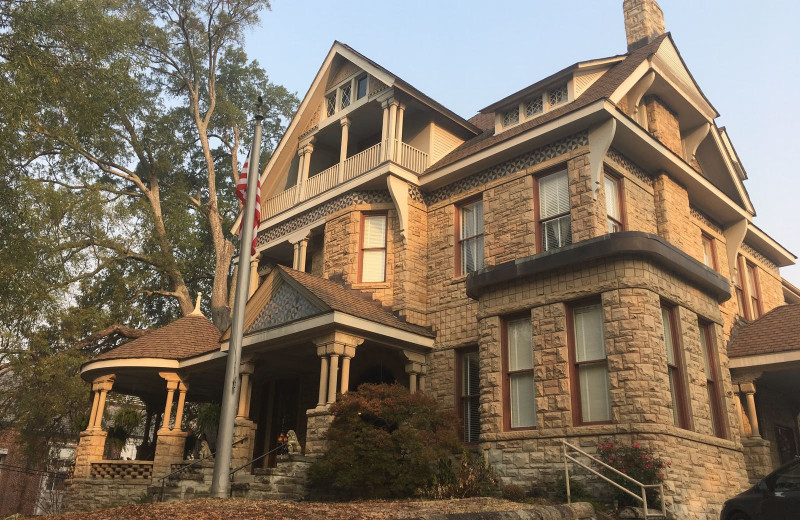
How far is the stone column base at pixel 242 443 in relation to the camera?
15117mm

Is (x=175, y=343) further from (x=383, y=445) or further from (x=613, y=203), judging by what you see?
(x=613, y=203)

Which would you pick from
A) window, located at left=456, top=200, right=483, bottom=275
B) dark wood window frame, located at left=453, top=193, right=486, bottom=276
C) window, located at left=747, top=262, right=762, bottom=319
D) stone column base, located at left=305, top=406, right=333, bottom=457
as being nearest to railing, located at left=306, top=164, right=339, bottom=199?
dark wood window frame, located at left=453, top=193, right=486, bottom=276

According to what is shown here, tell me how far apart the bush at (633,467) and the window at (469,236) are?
616cm

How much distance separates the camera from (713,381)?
12234mm

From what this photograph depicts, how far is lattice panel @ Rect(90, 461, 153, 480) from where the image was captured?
1723 centimetres

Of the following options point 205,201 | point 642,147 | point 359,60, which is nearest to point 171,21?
point 205,201

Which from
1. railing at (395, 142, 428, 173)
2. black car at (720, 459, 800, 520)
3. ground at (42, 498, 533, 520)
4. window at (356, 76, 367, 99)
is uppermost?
window at (356, 76, 367, 99)

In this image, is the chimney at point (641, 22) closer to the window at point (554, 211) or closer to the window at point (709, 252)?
the window at point (709, 252)

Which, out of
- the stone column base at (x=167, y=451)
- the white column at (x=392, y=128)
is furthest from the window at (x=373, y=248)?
the stone column base at (x=167, y=451)

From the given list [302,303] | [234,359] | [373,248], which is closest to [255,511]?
[234,359]

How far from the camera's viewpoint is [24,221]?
12539 millimetres

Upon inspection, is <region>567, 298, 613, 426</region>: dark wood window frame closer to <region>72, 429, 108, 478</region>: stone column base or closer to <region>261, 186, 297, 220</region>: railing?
<region>261, 186, 297, 220</region>: railing

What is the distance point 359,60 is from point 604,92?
24.5ft

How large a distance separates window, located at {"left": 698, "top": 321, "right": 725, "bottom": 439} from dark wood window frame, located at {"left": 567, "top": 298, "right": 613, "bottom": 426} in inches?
102
